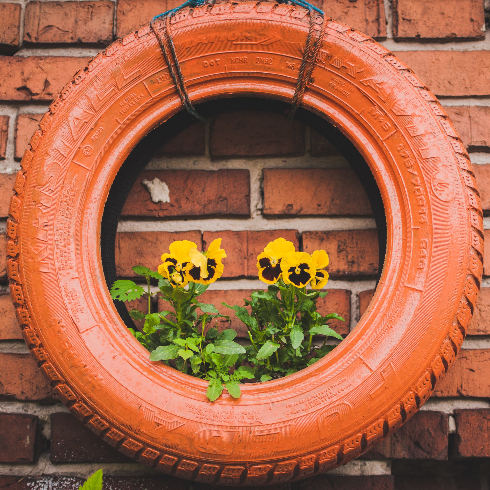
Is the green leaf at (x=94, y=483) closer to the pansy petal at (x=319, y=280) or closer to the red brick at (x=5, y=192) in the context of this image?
the pansy petal at (x=319, y=280)

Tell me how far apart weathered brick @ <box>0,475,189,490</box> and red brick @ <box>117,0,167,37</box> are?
2.76ft

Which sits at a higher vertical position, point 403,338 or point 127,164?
point 127,164

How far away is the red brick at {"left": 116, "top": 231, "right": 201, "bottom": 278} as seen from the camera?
0.68 meters

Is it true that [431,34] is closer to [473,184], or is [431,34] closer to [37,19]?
[473,184]

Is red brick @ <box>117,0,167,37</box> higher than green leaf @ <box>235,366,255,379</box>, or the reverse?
red brick @ <box>117,0,167,37</box>

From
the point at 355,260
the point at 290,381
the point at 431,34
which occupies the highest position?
the point at 431,34

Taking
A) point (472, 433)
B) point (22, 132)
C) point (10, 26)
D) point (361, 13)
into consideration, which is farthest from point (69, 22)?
→ point (472, 433)

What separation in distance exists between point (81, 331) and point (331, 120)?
0.49 meters

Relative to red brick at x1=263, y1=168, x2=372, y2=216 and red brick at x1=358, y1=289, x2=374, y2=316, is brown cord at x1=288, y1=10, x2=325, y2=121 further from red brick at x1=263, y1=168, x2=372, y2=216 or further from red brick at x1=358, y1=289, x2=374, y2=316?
red brick at x1=358, y1=289, x2=374, y2=316

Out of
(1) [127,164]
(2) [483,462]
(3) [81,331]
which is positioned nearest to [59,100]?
(1) [127,164]

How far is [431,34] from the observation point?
0.68 metres

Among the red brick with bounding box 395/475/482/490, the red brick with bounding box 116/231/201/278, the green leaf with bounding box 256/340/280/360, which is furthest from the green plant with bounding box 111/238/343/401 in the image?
the red brick with bounding box 395/475/482/490

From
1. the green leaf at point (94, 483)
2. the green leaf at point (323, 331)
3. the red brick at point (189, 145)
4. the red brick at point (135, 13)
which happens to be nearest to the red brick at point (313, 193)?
the red brick at point (189, 145)

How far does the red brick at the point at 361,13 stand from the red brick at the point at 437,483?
0.87 meters
